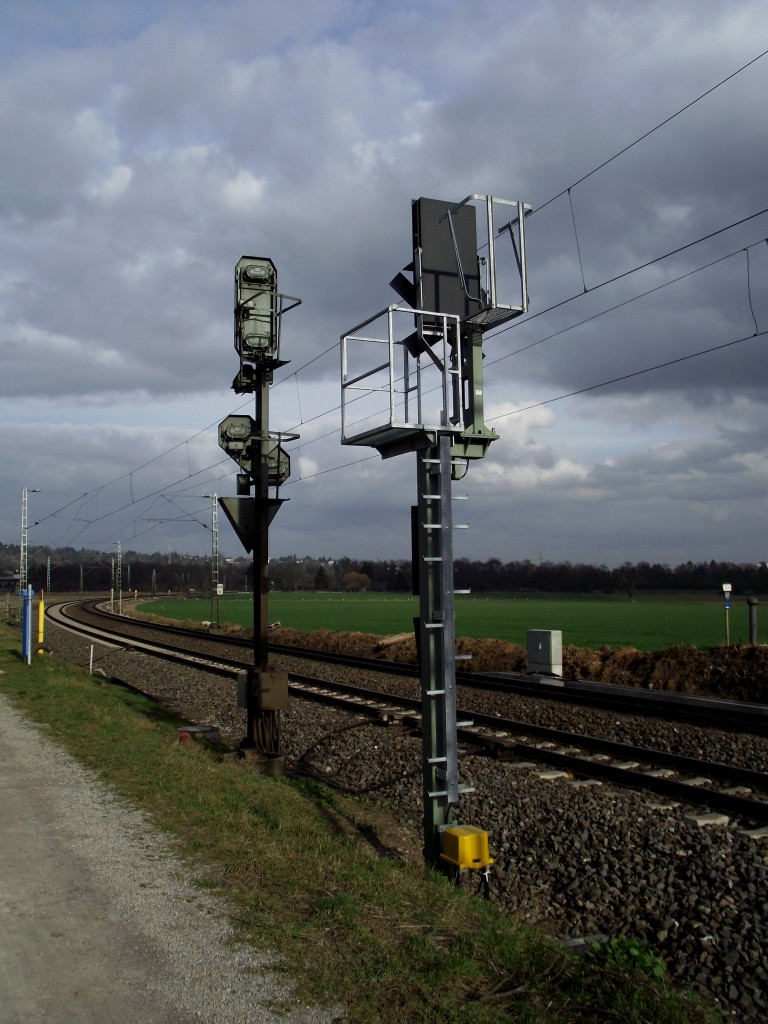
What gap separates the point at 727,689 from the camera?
1891cm

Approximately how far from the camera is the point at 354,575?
5167 inches

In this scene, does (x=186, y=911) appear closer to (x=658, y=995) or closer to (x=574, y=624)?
(x=658, y=995)

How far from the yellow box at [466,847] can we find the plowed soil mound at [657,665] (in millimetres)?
12315

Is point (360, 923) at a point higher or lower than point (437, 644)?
lower

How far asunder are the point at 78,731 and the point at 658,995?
27.1 ft

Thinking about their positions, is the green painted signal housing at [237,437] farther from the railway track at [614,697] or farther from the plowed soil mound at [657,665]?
the plowed soil mound at [657,665]

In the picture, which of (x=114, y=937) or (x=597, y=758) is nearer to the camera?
(x=114, y=937)

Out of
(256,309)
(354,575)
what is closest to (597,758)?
(256,309)

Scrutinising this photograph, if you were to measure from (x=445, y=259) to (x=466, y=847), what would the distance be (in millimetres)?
4439

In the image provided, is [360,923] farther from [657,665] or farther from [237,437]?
[657,665]

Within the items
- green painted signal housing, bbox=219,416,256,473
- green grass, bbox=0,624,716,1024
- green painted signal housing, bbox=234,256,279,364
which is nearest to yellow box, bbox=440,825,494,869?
green grass, bbox=0,624,716,1024

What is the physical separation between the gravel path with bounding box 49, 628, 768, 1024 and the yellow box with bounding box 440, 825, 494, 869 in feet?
1.79

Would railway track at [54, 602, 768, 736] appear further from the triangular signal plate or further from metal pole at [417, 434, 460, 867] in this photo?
metal pole at [417, 434, 460, 867]

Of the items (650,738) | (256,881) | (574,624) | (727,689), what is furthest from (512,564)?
(256,881)
